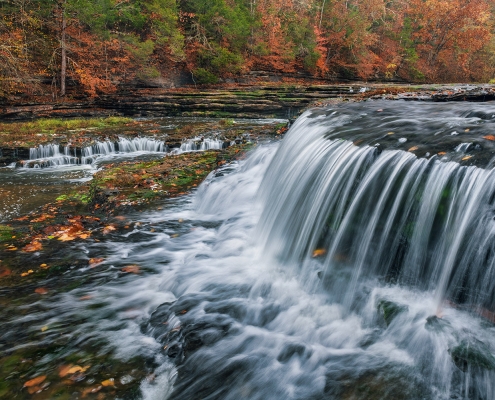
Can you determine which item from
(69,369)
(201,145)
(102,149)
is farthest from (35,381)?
(102,149)

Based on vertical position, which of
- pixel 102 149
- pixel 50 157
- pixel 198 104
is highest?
pixel 198 104

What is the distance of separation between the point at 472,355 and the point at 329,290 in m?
1.46

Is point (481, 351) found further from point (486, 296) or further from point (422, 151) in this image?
point (422, 151)

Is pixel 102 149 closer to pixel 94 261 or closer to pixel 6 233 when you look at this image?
pixel 6 233

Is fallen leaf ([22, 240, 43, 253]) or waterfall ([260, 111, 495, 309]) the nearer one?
waterfall ([260, 111, 495, 309])

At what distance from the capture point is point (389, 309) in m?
3.29

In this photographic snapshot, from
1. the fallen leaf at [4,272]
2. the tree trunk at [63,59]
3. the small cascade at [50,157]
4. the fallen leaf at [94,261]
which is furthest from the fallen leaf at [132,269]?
the tree trunk at [63,59]

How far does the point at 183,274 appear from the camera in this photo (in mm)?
4359

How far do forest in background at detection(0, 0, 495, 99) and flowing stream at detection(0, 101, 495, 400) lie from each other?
17063 mm

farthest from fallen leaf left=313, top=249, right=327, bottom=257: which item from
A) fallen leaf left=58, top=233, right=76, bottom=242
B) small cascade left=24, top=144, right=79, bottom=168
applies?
small cascade left=24, top=144, right=79, bottom=168

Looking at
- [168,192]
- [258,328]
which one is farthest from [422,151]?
[168,192]

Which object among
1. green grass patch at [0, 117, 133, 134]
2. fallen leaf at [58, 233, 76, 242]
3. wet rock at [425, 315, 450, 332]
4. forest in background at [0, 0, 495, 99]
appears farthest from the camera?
forest in background at [0, 0, 495, 99]

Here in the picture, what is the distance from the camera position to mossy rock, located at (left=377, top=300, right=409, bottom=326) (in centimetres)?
322

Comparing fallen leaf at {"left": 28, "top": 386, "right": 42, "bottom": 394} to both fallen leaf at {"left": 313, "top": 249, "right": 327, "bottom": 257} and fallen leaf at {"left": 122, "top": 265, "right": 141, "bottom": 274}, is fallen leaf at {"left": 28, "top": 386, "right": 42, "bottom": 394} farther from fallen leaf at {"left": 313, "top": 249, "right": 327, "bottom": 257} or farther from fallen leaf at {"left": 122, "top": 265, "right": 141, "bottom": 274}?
fallen leaf at {"left": 313, "top": 249, "right": 327, "bottom": 257}
